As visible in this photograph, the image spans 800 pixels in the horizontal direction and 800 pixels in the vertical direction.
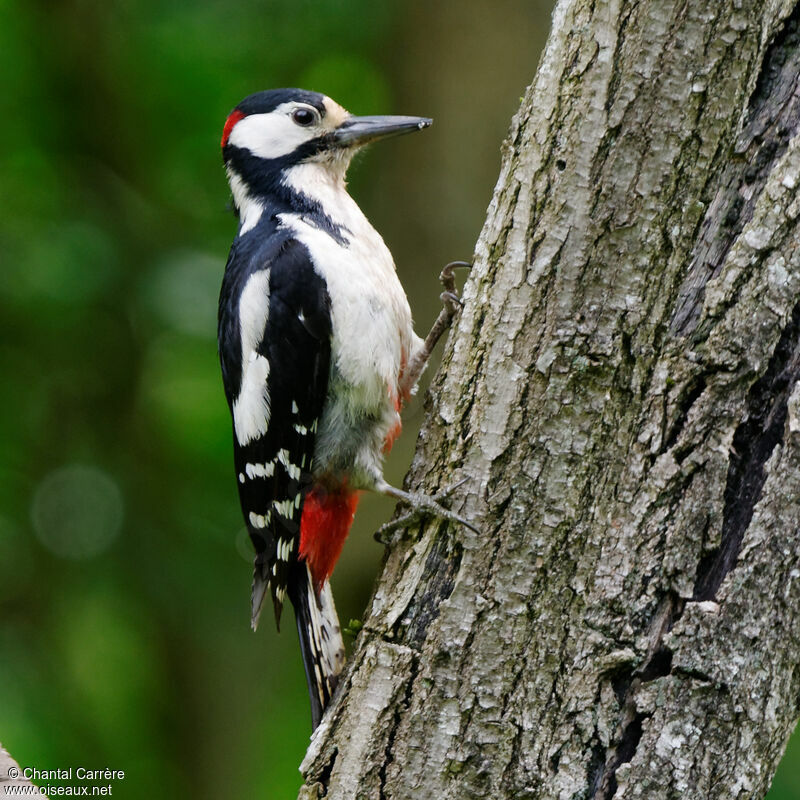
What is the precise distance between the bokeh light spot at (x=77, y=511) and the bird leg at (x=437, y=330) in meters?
2.09

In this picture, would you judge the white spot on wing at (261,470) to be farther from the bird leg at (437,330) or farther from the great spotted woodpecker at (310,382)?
the bird leg at (437,330)

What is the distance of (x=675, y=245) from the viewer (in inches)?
72.7

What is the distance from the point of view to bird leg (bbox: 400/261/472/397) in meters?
2.83

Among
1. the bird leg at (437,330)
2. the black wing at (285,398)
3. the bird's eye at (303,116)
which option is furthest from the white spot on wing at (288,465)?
the bird's eye at (303,116)

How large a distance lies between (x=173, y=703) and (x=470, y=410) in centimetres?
311

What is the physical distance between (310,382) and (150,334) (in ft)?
5.84

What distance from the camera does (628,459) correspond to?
6.04ft

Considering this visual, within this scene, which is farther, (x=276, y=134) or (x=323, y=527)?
(x=276, y=134)

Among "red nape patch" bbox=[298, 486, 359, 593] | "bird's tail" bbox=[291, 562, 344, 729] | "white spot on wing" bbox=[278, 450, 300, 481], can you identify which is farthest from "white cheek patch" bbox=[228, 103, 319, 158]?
"bird's tail" bbox=[291, 562, 344, 729]

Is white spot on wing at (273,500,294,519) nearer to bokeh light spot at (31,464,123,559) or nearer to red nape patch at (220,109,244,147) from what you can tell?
red nape patch at (220,109,244,147)

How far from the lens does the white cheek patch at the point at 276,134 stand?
3293 mm

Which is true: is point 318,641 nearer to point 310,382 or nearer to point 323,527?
point 323,527

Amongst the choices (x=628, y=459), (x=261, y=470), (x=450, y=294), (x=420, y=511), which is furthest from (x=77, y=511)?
(x=628, y=459)

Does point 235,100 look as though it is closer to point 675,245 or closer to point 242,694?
point 242,694
